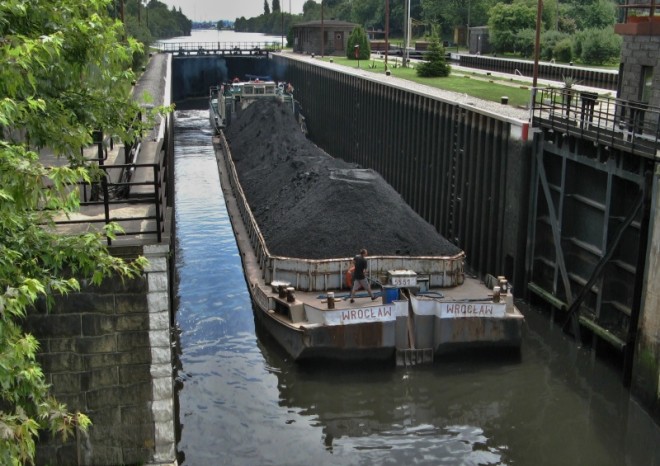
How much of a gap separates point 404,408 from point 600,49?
46524mm

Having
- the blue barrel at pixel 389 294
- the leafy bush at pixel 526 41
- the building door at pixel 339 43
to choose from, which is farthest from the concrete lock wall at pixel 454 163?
the building door at pixel 339 43

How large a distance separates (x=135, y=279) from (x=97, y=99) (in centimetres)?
253

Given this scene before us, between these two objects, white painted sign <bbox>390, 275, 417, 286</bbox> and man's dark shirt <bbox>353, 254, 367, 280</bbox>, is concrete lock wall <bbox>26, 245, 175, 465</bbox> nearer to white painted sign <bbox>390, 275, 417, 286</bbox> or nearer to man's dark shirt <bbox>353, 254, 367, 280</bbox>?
man's dark shirt <bbox>353, 254, 367, 280</bbox>

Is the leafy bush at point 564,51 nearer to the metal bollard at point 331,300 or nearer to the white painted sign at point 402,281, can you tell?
the white painted sign at point 402,281

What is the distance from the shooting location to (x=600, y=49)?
56.9 meters

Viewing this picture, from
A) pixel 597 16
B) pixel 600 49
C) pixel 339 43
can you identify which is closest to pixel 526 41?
pixel 600 49

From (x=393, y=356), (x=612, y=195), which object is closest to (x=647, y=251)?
(x=612, y=195)

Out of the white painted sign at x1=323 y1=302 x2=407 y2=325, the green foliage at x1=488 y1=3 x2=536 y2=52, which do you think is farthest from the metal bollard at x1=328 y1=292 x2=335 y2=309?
the green foliage at x1=488 y1=3 x2=536 y2=52

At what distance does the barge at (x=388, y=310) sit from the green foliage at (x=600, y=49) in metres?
42.1

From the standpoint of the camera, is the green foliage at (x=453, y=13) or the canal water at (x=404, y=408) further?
the green foliage at (x=453, y=13)

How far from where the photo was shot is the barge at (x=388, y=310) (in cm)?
1773

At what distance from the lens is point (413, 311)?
59.1 ft

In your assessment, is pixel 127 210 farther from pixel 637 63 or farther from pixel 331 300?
pixel 637 63

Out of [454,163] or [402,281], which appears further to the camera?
[454,163]
